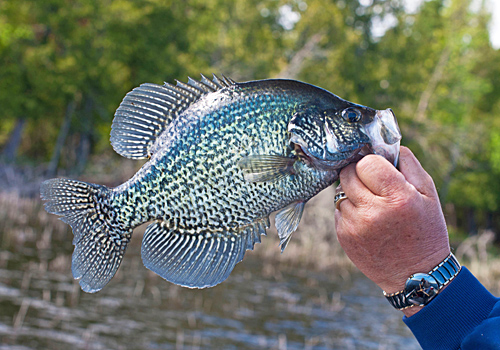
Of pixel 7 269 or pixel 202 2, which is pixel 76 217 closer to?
pixel 7 269

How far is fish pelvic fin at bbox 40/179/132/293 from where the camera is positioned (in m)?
2.00

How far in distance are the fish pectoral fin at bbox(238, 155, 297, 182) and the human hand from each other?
27 cm

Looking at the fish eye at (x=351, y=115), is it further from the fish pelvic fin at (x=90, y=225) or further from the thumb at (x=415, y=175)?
the fish pelvic fin at (x=90, y=225)

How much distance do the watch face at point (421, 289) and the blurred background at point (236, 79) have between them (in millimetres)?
4088

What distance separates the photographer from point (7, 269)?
13.8 meters

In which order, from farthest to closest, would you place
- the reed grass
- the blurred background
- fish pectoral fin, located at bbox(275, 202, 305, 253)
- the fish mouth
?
1. the reed grass
2. the blurred background
3. fish pectoral fin, located at bbox(275, 202, 305, 253)
4. the fish mouth

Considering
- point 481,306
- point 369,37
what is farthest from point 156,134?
point 369,37

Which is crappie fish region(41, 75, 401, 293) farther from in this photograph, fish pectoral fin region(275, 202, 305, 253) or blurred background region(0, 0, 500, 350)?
blurred background region(0, 0, 500, 350)

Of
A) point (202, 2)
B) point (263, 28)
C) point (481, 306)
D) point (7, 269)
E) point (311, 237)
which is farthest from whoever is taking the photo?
point (263, 28)

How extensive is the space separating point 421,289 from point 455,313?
0.15 m

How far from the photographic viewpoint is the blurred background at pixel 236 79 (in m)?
12.6

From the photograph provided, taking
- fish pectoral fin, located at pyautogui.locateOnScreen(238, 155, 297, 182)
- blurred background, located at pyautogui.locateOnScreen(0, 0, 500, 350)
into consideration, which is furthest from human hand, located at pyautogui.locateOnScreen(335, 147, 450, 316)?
blurred background, located at pyautogui.locateOnScreen(0, 0, 500, 350)

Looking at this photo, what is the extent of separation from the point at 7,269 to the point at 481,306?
46.0ft

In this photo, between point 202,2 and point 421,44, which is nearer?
point 202,2
